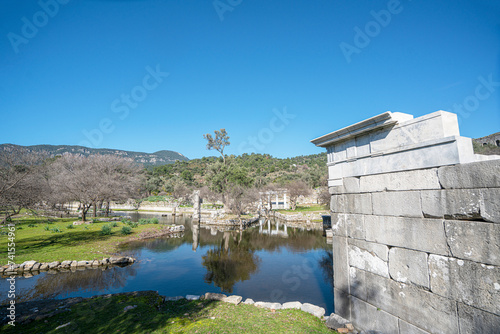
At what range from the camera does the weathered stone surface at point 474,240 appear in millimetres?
2721

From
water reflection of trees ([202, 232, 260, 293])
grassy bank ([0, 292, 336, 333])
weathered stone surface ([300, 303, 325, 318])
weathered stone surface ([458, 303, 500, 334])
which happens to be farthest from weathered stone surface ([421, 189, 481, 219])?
water reflection of trees ([202, 232, 260, 293])

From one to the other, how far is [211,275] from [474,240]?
1025 centimetres

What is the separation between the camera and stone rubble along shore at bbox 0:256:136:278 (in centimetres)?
961

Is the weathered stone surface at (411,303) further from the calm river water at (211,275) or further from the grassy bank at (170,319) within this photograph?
the calm river water at (211,275)

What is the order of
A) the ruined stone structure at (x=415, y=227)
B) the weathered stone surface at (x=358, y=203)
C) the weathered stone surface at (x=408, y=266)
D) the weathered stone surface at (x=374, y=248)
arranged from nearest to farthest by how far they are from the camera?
the ruined stone structure at (x=415, y=227) < the weathered stone surface at (x=408, y=266) < the weathered stone surface at (x=374, y=248) < the weathered stone surface at (x=358, y=203)

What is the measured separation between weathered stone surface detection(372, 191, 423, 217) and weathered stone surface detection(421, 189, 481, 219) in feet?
0.40

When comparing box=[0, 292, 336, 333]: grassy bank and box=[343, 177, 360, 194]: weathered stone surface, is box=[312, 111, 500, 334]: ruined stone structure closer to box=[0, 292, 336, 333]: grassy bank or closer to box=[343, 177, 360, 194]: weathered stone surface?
box=[343, 177, 360, 194]: weathered stone surface

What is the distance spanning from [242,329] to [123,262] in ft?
31.2

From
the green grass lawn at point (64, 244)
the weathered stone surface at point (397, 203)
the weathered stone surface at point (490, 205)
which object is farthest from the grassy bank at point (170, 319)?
the green grass lawn at point (64, 244)

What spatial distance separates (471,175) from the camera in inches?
117

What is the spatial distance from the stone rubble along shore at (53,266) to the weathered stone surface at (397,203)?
12349 mm

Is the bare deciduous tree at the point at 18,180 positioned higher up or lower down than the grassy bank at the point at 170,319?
higher up

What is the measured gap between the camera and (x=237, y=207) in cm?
2920

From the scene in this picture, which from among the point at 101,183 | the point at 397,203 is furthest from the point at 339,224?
the point at 101,183
